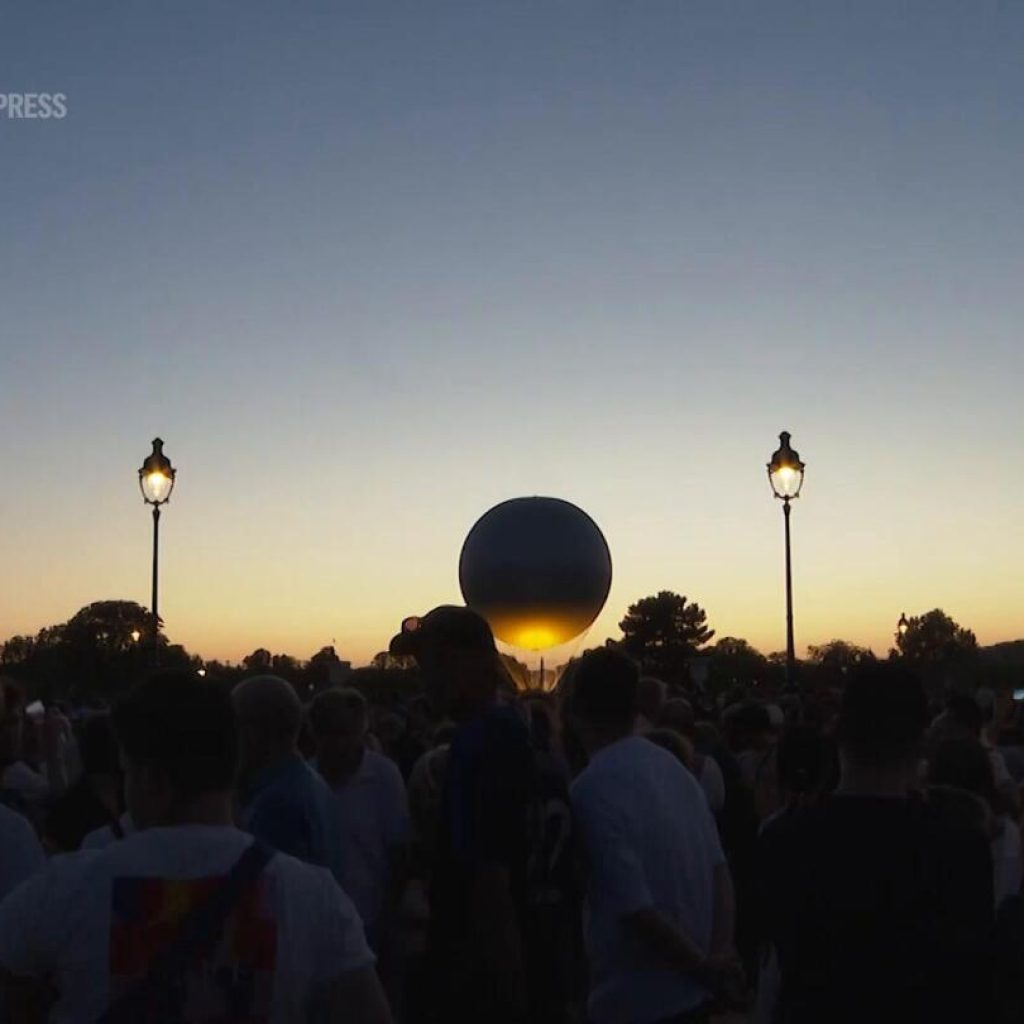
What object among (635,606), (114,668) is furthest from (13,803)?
(635,606)

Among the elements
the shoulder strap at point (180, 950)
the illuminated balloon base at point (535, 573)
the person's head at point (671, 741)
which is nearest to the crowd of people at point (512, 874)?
the shoulder strap at point (180, 950)

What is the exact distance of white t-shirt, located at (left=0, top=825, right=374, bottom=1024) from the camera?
2.66 metres

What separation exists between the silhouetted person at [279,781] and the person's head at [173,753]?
2099mm

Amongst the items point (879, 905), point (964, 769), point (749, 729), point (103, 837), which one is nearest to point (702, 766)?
point (749, 729)

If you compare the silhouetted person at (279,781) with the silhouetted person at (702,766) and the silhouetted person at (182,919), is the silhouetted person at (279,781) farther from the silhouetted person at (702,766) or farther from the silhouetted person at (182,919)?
the silhouetted person at (702,766)

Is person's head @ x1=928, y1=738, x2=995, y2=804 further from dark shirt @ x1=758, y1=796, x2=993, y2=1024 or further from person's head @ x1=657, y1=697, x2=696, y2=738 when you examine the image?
person's head @ x1=657, y1=697, x2=696, y2=738

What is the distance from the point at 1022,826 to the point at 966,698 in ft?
5.07

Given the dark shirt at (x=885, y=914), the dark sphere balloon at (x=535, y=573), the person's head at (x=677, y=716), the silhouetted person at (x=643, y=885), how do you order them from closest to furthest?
the dark shirt at (x=885, y=914)
the silhouetted person at (x=643, y=885)
the person's head at (x=677, y=716)
the dark sphere balloon at (x=535, y=573)

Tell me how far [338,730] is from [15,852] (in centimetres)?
283

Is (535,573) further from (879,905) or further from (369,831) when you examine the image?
(879,905)

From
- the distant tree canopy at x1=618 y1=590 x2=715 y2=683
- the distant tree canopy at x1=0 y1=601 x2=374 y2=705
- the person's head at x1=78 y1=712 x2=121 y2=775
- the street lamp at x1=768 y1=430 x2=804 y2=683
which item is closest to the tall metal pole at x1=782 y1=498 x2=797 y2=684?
the street lamp at x1=768 y1=430 x2=804 y2=683

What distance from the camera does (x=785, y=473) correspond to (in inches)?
787

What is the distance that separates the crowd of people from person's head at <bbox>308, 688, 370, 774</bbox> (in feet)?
2.45

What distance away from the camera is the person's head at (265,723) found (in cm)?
507
